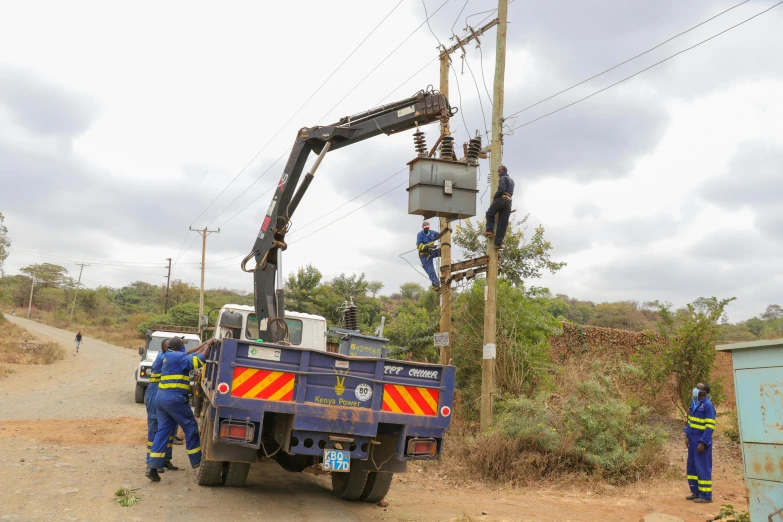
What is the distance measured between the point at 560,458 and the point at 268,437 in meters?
4.71

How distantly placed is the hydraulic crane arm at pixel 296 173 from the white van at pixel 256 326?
1.15 feet

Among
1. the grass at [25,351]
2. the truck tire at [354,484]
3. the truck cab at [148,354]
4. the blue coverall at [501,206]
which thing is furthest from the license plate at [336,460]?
the grass at [25,351]

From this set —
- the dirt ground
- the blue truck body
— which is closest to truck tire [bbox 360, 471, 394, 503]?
the dirt ground

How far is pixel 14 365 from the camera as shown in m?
29.5

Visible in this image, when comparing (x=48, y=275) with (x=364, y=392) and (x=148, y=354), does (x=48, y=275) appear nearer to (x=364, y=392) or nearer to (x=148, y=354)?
(x=148, y=354)

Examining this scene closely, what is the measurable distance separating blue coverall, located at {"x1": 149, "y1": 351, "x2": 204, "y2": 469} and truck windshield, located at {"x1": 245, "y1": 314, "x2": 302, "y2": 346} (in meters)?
1.78

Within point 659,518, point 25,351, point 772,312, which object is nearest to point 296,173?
point 659,518

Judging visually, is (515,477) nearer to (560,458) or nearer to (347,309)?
(560,458)

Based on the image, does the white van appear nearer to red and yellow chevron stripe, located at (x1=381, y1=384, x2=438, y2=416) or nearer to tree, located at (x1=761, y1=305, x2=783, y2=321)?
red and yellow chevron stripe, located at (x1=381, y1=384, x2=438, y2=416)

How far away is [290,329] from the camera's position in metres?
10.3

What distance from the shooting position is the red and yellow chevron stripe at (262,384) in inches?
251

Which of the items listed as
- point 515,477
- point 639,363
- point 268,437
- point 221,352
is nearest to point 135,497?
point 268,437

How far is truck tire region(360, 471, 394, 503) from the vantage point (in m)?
7.42

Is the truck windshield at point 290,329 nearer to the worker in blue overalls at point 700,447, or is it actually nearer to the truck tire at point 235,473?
the truck tire at point 235,473
